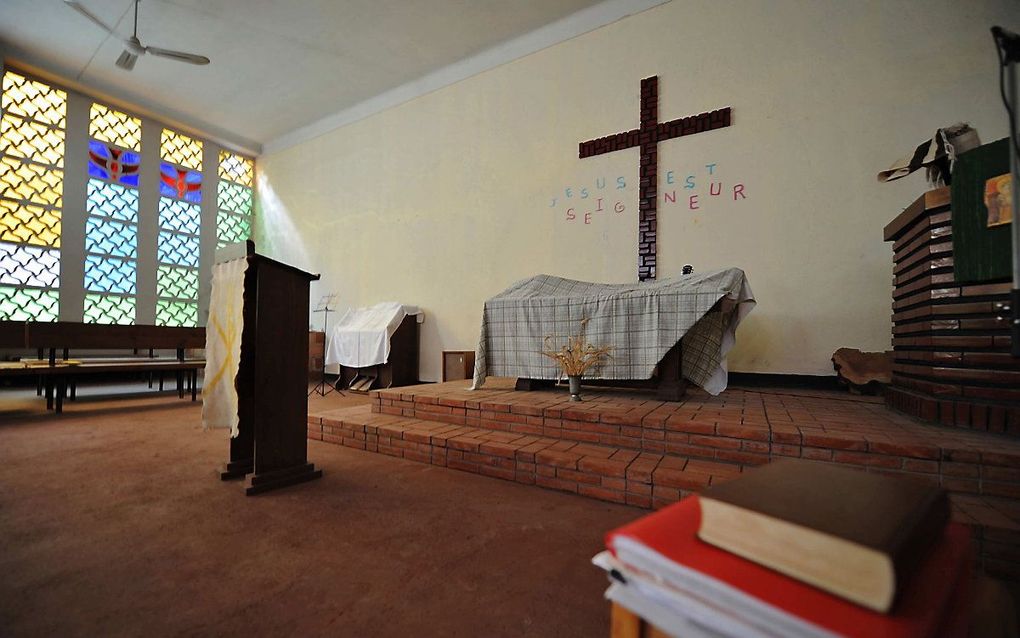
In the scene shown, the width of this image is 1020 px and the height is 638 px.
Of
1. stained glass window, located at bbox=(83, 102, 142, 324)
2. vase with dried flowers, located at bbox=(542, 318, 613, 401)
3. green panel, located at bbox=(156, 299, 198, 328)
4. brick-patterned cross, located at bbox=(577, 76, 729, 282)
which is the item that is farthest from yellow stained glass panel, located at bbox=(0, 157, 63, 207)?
brick-patterned cross, located at bbox=(577, 76, 729, 282)

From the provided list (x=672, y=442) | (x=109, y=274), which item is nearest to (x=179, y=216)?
(x=109, y=274)

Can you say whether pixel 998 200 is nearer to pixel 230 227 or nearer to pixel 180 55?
pixel 180 55

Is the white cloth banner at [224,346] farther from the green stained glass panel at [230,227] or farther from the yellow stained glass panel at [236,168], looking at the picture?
the yellow stained glass panel at [236,168]

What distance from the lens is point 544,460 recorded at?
95.5 inches

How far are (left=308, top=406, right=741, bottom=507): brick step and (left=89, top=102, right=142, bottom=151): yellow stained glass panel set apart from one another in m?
7.53

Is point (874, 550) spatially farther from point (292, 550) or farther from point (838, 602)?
point (292, 550)

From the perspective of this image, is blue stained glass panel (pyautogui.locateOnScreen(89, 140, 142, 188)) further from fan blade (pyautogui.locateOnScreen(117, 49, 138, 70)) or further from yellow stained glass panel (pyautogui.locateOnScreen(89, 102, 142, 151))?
fan blade (pyautogui.locateOnScreen(117, 49, 138, 70))

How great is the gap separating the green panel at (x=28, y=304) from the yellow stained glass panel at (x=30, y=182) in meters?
1.32

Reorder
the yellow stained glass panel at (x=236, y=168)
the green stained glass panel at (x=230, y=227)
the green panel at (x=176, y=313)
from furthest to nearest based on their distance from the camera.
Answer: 1. the yellow stained glass panel at (x=236, y=168)
2. the green stained glass panel at (x=230, y=227)
3. the green panel at (x=176, y=313)

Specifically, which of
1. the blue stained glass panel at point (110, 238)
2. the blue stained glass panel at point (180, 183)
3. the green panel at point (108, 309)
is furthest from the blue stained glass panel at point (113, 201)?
the green panel at point (108, 309)

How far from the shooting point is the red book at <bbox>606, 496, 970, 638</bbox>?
371 mm

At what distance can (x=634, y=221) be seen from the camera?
498cm

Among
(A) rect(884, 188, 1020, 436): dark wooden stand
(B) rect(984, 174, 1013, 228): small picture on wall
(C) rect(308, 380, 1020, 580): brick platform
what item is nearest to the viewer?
(C) rect(308, 380, 1020, 580): brick platform

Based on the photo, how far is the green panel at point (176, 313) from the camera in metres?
7.91
